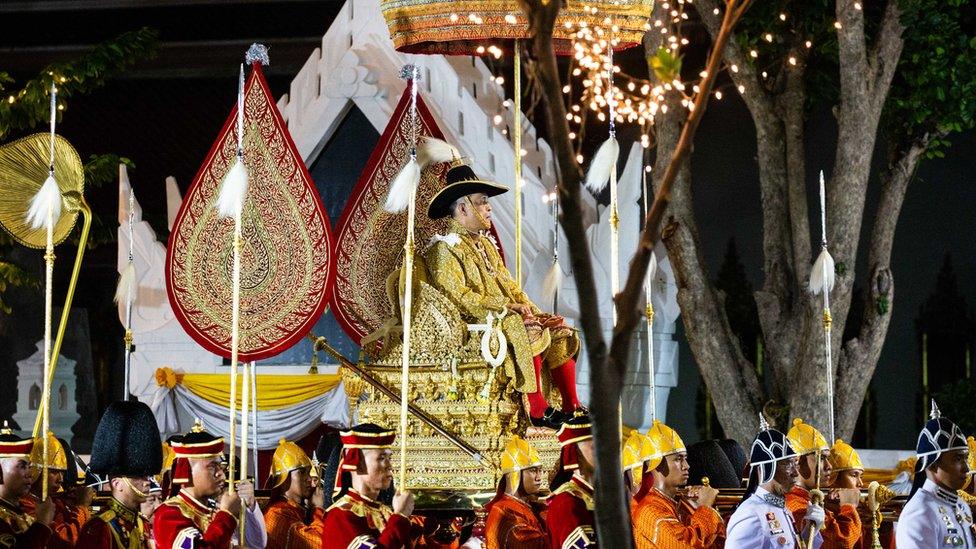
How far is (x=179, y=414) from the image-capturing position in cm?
1383

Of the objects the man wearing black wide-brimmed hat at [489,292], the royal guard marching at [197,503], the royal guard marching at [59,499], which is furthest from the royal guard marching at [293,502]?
the royal guard marching at [197,503]

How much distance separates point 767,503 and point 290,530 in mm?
2578

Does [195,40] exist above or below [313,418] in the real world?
above

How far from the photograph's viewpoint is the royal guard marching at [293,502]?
8633mm

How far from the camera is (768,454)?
293 inches

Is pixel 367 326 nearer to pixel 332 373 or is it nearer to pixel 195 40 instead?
A: pixel 332 373

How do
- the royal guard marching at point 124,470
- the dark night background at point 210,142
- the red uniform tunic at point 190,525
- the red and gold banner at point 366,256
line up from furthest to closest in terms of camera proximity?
the dark night background at point 210,142, the red and gold banner at point 366,256, the royal guard marching at point 124,470, the red uniform tunic at point 190,525

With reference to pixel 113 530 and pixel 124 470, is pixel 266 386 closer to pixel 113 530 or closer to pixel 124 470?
pixel 124 470

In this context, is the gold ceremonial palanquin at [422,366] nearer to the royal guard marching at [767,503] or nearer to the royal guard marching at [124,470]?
the royal guard marching at [124,470]

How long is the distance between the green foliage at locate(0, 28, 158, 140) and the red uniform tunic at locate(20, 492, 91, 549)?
5.18 metres

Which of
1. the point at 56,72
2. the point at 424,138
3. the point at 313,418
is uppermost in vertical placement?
the point at 56,72

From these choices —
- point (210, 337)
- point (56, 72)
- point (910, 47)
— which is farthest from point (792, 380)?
point (56, 72)

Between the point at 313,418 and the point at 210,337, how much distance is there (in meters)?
4.67

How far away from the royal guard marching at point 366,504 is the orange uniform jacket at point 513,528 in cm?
70
